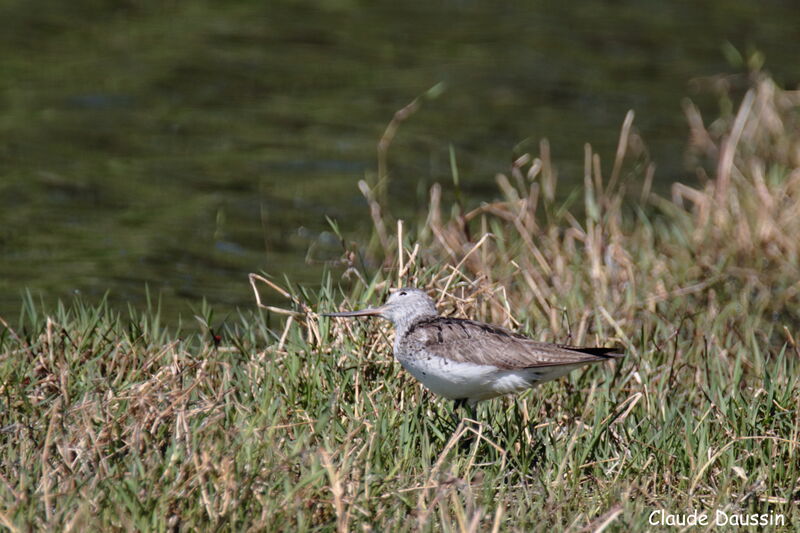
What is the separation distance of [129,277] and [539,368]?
5.20 metres

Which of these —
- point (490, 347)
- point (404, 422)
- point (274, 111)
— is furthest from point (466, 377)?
point (274, 111)

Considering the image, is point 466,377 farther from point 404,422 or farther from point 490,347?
point 404,422

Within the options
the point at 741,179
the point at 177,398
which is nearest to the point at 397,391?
the point at 177,398

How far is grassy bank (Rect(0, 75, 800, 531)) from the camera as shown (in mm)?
4805

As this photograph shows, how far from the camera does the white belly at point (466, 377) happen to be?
218 inches

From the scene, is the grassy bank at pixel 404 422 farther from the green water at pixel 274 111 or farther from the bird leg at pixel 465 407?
the green water at pixel 274 111

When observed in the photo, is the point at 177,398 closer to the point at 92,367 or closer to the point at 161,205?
the point at 92,367

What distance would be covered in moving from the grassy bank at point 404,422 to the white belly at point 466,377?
20 cm

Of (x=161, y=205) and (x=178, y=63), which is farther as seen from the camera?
(x=178, y=63)

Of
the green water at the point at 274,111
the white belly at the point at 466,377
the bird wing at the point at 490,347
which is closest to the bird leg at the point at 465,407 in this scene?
the white belly at the point at 466,377

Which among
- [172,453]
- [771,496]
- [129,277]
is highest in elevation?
[172,453]

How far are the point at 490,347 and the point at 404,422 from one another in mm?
522

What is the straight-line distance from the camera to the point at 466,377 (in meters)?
5.53

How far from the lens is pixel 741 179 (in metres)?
9.84
